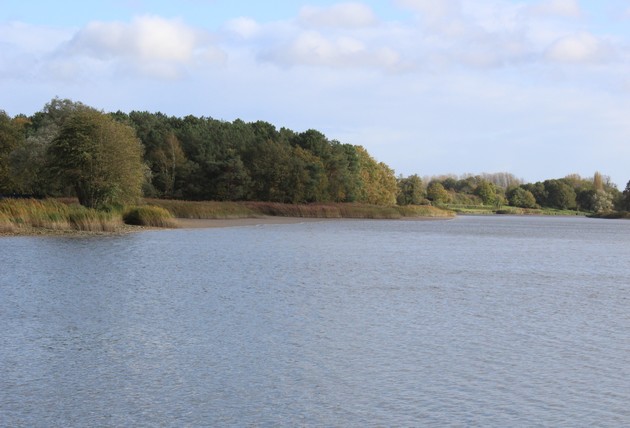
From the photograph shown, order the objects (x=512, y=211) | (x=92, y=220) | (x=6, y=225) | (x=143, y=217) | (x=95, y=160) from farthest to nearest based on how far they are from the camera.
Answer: (x=512, y=211) < (x=143, y=217) < (x=95, y=160) < (x=92, y=220) < (x=6, y=225)

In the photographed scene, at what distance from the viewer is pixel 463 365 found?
11.4 metres

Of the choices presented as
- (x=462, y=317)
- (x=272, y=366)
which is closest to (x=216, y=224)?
(x=462, y=317)

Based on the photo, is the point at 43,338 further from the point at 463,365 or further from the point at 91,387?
the point at 463,365

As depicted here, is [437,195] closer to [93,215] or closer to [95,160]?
[95,160]

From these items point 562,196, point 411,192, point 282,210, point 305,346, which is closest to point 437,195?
point 411,192

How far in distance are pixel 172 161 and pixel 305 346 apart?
83.2m

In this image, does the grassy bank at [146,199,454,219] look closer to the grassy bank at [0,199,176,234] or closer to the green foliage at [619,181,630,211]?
the grassy bank at [0,199,176,234]

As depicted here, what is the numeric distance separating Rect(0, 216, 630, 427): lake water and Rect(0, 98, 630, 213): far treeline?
22.8 metres

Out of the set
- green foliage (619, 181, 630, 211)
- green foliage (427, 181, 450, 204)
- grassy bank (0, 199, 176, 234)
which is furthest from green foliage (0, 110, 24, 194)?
green foliage (619, 181, 630, 211)

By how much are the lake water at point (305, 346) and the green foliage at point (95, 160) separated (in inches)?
872

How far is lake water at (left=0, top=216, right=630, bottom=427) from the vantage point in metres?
9.00

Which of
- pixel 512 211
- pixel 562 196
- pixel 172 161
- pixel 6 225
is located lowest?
pixel 512 211

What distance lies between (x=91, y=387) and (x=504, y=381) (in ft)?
18.7

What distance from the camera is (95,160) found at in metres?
47.5
